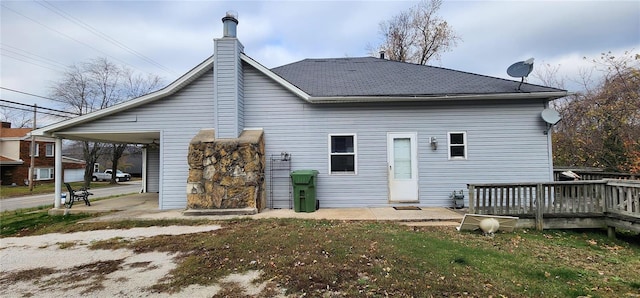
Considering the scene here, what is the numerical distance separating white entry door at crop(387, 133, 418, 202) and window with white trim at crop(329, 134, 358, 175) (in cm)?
103

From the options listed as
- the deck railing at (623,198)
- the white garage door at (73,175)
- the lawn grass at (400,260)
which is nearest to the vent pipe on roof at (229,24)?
the lawn grass at (400,260)

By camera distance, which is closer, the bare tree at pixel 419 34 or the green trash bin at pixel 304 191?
the green trash bin at pixel 304 191

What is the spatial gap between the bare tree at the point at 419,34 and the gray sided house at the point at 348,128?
12.7 meters

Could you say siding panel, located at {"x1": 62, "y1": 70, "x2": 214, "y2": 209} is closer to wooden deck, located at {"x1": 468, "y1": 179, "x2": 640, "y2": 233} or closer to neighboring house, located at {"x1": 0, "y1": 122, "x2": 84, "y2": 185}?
wooden deck, located at {"x1": 468, "y1": 179, "x2": 640, "y2": 233}

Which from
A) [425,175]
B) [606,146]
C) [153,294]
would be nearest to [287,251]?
[153,294]

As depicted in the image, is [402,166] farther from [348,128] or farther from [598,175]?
[598,175]

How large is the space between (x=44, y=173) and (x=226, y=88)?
100ft

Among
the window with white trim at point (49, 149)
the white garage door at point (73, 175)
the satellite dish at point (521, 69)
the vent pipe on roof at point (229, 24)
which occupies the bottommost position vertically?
the white garage door at point (73, 175)

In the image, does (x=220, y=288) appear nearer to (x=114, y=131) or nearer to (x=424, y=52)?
(x=114, y=131)

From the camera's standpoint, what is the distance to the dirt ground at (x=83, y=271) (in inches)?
136

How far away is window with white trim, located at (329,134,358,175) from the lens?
28.2 ft

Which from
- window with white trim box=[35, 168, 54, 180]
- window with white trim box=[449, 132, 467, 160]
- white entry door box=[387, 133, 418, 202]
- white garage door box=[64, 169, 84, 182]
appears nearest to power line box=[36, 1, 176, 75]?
window with white trim box=[35, 168, 54, 180]

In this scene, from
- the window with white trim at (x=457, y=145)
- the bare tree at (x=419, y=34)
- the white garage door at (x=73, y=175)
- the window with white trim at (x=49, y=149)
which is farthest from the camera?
the white garage door at (x=73, y=175)

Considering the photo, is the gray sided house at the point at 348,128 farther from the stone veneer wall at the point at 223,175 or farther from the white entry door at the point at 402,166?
the stone veneer wall at the point at 223,175
